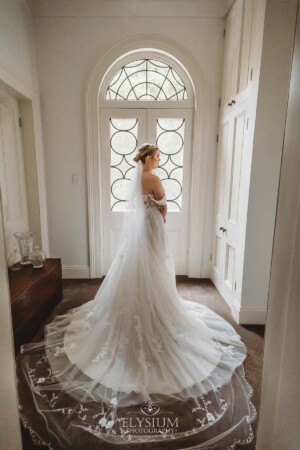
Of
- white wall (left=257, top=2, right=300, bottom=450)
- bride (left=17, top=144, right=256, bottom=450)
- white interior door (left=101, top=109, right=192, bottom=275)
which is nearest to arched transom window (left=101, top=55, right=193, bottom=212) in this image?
white interior door (left=101, top=109, right=192, bottom=275)

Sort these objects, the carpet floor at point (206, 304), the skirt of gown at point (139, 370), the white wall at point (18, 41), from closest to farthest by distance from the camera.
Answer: the skirt of gown at point (139, 370) → the carpet floor at point (206, 304) → the white wall at point (18, 41)

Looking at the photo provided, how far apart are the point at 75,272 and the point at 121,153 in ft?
5.09

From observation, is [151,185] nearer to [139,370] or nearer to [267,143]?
[267,143]

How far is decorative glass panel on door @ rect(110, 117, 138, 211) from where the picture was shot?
2.93 meters

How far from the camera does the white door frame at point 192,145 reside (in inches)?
106

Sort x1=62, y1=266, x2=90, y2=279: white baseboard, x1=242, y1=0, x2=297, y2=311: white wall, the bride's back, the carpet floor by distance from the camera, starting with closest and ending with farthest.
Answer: the carpet floor
x1=242, y1=0, x2=297, y2=311: white wall
the bride's back
x1=62, y1=266, x2=90, y2=279: white baseboard

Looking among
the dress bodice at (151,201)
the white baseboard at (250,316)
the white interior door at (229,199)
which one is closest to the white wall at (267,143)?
the white baseboard at (250,316)

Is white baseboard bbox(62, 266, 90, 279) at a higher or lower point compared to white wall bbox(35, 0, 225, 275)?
lower

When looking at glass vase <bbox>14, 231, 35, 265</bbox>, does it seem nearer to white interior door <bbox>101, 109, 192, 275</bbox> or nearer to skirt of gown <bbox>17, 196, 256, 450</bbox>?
skirt of gown <bbox>17, 196, 256, 450</bbox>

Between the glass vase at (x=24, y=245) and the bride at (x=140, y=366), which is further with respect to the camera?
the glass vase at (x=24, y=245)

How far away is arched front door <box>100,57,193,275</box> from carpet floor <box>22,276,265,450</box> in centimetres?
66

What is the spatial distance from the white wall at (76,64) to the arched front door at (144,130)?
257 millimetres

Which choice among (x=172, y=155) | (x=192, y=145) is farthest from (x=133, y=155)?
(x=192, y=145)

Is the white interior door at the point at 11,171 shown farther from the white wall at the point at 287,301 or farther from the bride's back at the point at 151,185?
the white wall at the point at 287,301
